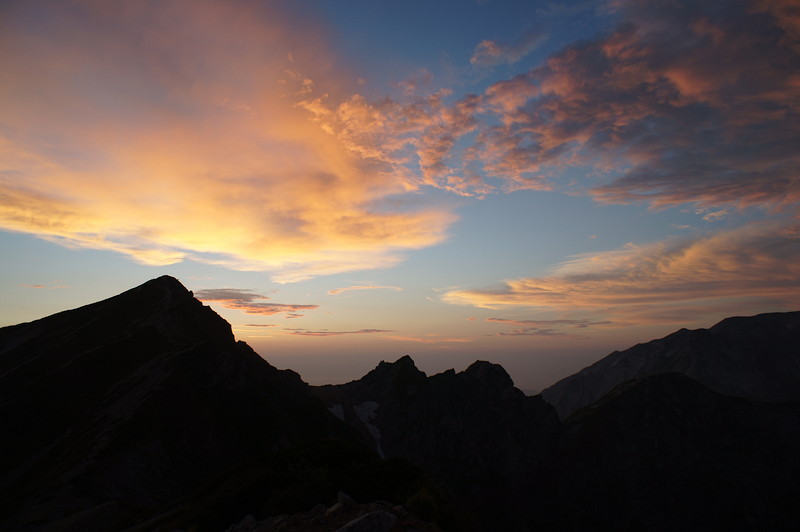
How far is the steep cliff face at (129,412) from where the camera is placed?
198ft

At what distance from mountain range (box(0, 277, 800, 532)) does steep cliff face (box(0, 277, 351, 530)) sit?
0.35 metres

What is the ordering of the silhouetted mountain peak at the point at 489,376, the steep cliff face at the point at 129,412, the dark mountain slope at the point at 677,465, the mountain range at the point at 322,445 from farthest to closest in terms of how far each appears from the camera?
the silhouetted mountain peak at the point at 489,376 → the dark mountain slope at the point at 677,465 → the steep cliff face at the point at 129,412 → the mountain range at the point at 322,445

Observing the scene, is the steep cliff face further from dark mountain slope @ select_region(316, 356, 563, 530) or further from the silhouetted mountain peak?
the silhouetted mountain peak

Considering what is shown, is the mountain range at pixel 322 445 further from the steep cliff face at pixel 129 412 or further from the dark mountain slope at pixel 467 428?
the dark mountain slope at pixel 467 428

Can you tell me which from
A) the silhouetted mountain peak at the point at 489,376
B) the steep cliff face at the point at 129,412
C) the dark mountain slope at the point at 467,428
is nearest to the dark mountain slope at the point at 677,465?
the dark mountain slope at the point at 467,428

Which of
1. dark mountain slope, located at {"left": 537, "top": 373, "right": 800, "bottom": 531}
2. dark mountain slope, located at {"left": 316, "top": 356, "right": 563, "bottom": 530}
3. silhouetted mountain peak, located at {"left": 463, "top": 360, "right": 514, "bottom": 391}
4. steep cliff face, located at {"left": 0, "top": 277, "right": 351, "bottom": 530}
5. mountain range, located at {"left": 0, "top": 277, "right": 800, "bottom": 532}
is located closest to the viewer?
mountain range, located at {"left": 0, "top": 277, "right": 800, "bottom": 532}

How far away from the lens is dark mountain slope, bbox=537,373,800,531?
5832 inches

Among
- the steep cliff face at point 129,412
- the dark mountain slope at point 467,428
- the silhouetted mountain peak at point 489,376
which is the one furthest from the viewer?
the silhouetted mountain peak at point 489,376

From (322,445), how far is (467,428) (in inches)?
6386

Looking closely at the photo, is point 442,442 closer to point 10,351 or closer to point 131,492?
point 131,492

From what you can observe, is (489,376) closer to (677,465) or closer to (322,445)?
(677,465)

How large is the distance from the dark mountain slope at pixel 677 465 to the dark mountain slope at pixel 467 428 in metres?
13.3

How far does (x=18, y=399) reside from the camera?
84688 mm

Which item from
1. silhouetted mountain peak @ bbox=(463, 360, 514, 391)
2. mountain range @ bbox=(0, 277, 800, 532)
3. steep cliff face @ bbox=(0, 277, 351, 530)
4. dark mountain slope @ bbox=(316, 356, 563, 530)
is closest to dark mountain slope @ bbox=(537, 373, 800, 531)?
mountain range @ bbox=(0, 277, 800, 532)
